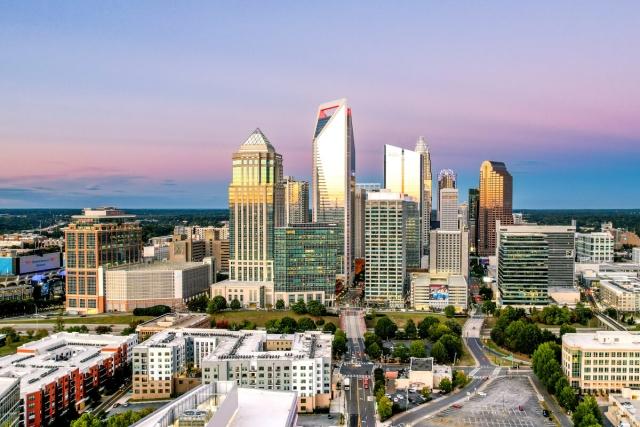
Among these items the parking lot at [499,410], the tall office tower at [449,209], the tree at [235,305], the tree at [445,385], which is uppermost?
the tall office tower at [449,209]

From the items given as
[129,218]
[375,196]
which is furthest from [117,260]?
[375,196]

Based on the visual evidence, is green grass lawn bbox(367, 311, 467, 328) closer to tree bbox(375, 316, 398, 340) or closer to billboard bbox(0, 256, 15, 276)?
tree bbox(375, 316, 398, 340)

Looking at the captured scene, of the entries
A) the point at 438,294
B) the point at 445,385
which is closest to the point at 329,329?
the point at 445,385

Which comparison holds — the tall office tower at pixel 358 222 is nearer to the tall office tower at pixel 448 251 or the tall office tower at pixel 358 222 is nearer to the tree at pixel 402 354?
the tall office tower at pixel 448 251

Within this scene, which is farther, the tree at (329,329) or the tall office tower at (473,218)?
the tall office tower at (473,218)

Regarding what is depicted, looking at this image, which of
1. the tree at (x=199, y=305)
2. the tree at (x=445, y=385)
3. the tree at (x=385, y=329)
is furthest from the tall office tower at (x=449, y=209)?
the tree at (x=445, y=385)

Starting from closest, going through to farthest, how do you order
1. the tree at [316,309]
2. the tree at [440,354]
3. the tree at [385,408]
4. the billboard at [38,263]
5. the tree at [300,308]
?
1. the tree at [385,408]
2. the tree at [440,354]
3. the tree at [316,309]
4. the tree at [300,308]
5. the billboard at [38,263]
